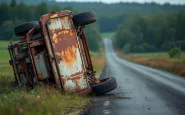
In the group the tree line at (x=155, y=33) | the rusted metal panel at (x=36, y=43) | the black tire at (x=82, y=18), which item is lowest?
the tree line at (x=155, y=33)

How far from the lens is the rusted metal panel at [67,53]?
42.0 feet

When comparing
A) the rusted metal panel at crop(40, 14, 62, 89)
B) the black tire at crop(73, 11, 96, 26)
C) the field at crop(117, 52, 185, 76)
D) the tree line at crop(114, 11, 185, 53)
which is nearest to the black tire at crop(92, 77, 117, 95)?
the rusted metal panel at crop(40, 14, 62, 89)

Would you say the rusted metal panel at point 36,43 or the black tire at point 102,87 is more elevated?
the rusted metal panel at point 36,43

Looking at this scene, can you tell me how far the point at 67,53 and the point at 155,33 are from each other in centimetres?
12109

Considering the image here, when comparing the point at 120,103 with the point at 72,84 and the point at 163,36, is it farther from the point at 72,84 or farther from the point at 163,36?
the point at 163,36

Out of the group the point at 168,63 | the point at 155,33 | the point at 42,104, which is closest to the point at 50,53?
the point at 42,104

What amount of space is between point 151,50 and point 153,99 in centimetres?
11680

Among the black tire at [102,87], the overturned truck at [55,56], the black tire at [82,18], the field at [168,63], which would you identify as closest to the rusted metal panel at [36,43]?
the overturned truck at [55,56]

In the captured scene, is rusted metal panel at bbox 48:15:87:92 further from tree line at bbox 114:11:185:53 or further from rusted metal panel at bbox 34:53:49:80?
tree line at bbox 114:11:185:53

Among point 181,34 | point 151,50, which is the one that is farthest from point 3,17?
point 181,34

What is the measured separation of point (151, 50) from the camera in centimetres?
12700

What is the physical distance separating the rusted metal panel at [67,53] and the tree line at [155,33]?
344 feet

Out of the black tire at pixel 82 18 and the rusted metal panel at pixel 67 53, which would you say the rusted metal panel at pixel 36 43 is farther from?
the black tire at pixel 82 18

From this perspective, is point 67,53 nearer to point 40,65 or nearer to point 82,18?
point 40,65
